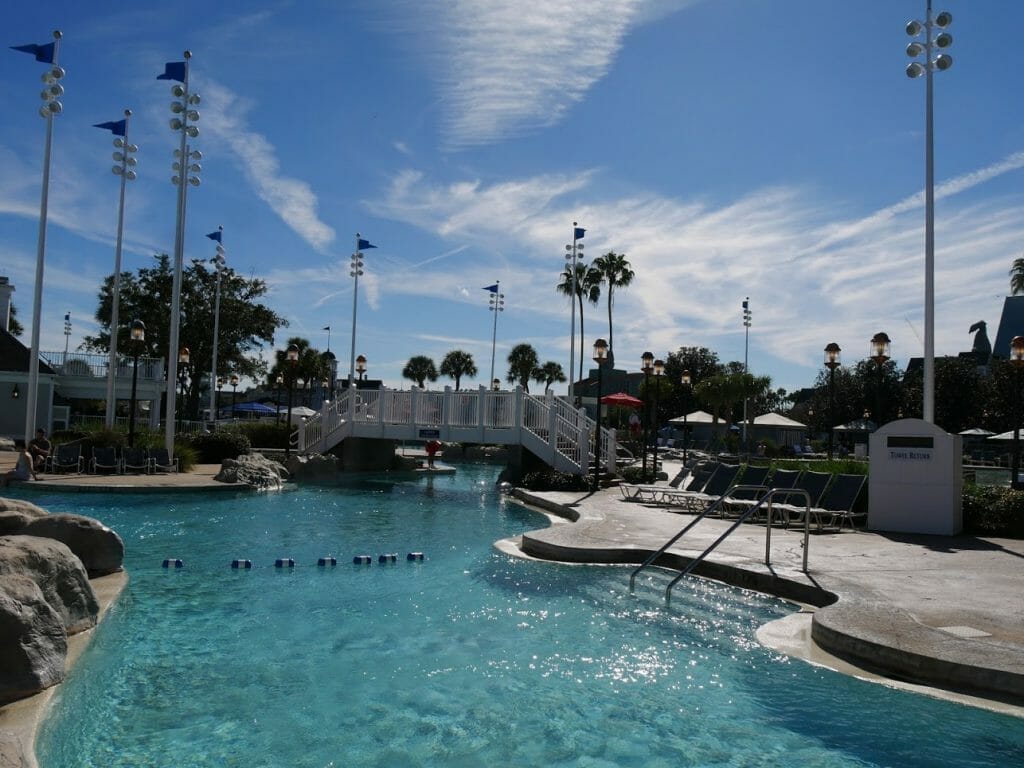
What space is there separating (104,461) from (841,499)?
722 inches

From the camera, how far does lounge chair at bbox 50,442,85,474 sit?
20.8 m

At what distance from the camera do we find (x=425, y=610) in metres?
8.59

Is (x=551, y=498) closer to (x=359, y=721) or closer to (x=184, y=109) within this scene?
(x=359, y=721)

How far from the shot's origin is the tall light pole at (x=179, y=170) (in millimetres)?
22172

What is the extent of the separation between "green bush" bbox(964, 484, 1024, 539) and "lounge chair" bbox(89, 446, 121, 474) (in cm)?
1996

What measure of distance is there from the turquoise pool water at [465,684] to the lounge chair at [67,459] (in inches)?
495

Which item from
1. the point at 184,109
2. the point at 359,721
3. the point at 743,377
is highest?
the point at 184,109

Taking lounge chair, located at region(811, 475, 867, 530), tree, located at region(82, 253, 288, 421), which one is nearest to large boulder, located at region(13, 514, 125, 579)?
lounge chair, located at region(811, 475, 867, 530)

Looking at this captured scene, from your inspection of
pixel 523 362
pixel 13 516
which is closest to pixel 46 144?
pixel 13 516

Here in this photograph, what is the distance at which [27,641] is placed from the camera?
533cm

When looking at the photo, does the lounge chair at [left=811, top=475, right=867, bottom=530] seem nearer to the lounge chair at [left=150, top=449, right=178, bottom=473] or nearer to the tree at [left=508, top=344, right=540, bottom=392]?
the lounge chair at [left=150, top=449, right=178, bottom=473]

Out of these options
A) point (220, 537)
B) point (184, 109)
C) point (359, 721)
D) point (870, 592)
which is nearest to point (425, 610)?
point (359, 721)

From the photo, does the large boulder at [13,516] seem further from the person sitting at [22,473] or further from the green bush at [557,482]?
the green bush at [557,482]

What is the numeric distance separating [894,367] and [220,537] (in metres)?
66.0
